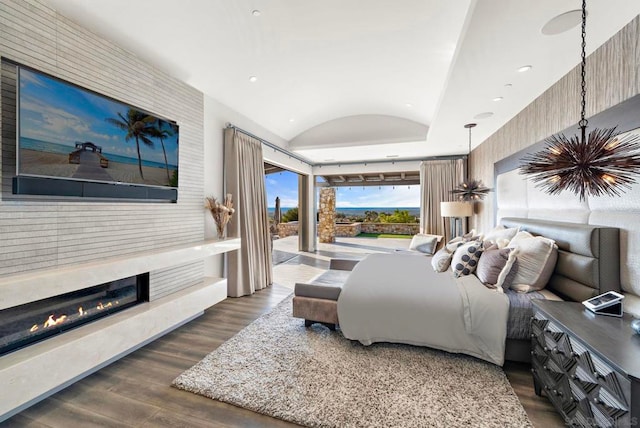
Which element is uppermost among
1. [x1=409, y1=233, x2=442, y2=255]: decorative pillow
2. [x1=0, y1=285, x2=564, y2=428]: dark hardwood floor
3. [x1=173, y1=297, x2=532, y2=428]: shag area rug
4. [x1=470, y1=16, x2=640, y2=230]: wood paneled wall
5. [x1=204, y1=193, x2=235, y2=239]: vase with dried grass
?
[x1=470, y1=16, x2=640, y2=230]: wood paneled wall

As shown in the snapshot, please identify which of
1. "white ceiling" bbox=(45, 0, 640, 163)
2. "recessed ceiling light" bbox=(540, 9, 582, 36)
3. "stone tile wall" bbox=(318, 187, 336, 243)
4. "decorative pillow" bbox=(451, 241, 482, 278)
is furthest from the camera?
"stone tile wall" bbox=(318, 187, 336, 243)

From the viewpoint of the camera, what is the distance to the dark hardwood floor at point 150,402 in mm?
1641

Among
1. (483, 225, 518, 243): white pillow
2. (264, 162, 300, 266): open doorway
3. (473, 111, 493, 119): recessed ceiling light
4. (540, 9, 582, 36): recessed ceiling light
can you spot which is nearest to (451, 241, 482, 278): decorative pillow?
(483, 225, 518, 243): white pillow

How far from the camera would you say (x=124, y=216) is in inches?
96.0

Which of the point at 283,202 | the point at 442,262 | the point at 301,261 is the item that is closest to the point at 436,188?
the point at 442,262

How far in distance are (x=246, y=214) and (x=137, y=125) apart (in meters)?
1.89

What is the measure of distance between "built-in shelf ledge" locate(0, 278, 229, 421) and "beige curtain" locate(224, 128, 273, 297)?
1134mm

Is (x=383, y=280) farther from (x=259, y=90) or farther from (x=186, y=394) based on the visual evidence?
(x=259, y=90)

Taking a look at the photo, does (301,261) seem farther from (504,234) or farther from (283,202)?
(283,202)

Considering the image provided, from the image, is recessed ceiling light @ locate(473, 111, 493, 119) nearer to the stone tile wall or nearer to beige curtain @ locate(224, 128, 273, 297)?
beige curtain @ locate(224, 128, 273, 297)

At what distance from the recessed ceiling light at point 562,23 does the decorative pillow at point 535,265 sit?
1621mm

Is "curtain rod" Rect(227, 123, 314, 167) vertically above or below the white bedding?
above

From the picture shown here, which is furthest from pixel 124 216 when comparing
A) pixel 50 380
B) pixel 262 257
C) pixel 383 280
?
pixel 383 280

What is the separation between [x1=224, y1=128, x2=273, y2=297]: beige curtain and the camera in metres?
3.88
